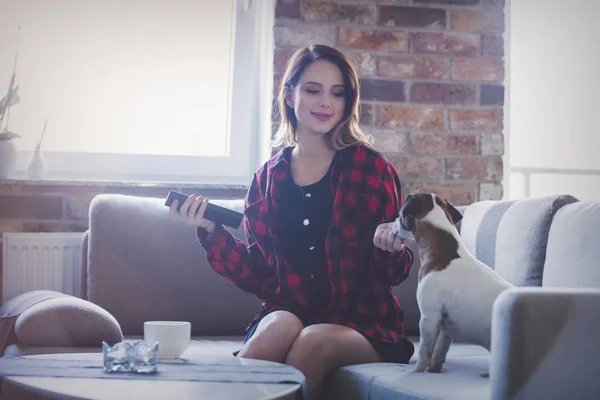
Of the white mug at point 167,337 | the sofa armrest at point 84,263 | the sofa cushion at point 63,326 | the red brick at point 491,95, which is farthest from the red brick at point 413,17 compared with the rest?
the white mug at point 167,337

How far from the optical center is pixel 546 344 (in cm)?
124

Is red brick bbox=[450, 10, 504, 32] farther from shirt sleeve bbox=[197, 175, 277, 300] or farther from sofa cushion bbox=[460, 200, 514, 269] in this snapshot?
shirt sleeve bbox=[197, 175, 277, 300]

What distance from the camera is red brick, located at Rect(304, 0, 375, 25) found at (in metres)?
2.70

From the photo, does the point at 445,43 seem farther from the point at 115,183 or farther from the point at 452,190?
the point at 115,183

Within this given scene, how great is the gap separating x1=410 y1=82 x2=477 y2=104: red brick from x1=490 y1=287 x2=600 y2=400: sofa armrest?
1566mm

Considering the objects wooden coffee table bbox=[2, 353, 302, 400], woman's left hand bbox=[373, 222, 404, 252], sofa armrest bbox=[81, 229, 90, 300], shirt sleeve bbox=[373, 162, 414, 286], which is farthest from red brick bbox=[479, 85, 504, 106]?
wooden coffee table bbox=[2, 353, 302, 400]

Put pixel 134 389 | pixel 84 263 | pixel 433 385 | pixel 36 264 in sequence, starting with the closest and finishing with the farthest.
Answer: pixel 134 389 < pixel 433 385 < pixel 84 263 < pixel 36 264

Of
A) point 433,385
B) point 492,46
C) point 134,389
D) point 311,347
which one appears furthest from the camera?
point 492,46

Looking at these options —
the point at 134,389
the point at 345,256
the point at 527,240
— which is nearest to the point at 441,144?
the point at 527,240

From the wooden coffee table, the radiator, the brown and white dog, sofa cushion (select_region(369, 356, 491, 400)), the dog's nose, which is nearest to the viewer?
the wooden coffee table

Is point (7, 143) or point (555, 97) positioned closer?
point (7, 143)

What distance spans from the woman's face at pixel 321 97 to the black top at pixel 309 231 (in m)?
0.14

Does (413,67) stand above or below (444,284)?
above

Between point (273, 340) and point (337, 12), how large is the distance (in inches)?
54.6
